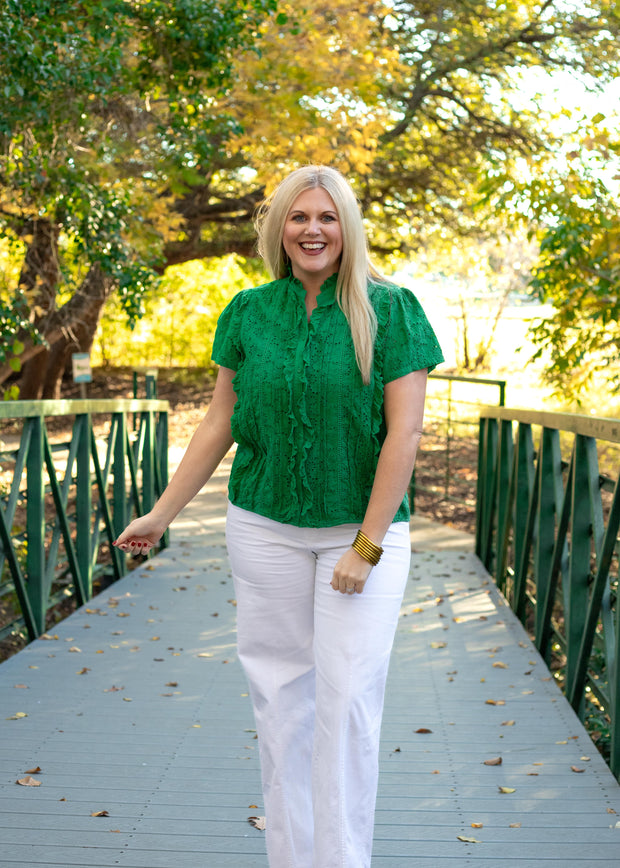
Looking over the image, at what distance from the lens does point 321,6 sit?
10.5 metres

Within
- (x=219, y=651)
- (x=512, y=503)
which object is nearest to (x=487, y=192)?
(x=512, y=503)

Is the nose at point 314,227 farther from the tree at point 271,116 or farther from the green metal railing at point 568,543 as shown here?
the tree at point 271,116

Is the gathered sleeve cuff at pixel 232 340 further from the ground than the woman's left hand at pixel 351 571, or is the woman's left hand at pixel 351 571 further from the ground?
the gathered sleeve cuff at pixel 232 340

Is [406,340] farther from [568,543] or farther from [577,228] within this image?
[577,228]

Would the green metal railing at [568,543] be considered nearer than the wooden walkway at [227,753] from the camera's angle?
No

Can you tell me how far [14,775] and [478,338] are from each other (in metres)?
23.0

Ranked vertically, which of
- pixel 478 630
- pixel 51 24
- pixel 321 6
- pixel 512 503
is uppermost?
pixel 321 6

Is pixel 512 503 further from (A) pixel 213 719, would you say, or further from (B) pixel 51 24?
(B) pixel 51 24

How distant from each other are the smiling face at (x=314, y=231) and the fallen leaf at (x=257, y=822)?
153cm

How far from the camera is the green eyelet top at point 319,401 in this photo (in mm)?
2160

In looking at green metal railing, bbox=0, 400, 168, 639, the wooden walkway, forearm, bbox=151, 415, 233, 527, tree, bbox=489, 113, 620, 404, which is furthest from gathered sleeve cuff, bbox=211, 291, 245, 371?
tree, bbox=489, 113, 620, 404

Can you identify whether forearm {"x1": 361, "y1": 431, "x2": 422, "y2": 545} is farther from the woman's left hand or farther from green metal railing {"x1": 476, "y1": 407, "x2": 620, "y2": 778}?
green metal railing {"x1": 476, "y1": 407, "x2": 620, "y2": 778}

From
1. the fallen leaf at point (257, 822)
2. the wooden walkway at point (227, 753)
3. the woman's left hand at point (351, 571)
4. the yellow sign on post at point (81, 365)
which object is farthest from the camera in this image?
the yellow sign on post at point (81, 365)

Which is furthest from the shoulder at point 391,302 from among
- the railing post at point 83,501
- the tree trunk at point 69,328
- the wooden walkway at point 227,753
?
the tree trunk at point 69,328
